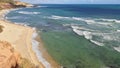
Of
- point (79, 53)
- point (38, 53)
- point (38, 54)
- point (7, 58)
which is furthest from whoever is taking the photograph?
point (79, 53)

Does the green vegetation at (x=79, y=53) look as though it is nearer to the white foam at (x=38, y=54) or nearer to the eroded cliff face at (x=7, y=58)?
the white foam at (x=38, y=54)

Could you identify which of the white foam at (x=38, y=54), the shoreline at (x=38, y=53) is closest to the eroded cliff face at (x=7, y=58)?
the shoreline at (x=38, y=53)

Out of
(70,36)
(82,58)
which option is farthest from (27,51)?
(70,36)

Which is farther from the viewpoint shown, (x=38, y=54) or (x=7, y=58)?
(x=38, y=54)

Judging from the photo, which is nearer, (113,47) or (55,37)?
(113,47)

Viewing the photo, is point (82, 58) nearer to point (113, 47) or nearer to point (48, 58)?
point (48, 58)

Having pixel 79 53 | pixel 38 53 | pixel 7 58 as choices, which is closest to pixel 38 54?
pixel 38 53

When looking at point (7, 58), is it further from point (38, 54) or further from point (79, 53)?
point (79, 53)

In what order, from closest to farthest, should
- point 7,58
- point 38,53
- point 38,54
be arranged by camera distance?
point 7,58 → point 38,54 → point 38,53

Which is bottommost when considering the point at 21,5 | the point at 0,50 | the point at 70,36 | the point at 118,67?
the point at 21,5
